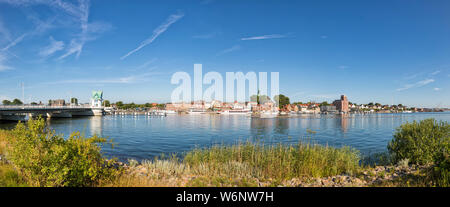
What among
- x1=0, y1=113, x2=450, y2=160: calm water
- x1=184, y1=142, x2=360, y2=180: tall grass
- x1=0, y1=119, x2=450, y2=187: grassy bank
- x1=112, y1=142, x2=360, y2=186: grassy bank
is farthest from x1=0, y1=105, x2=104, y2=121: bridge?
x1=184, y1=142, x2=360, y2=180: tall grass

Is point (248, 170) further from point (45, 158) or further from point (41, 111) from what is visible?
point (41, 111)

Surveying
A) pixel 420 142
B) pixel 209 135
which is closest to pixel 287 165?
pixel 420 142

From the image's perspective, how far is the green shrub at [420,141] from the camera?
13.5m

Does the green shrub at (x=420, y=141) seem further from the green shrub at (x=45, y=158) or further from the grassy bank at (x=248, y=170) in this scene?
the green shrub at (x=45, y=158)

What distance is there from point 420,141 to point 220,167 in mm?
12910

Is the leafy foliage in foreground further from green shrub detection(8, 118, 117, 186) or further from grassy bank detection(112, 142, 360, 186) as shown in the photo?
green shrub detection(8, 118, 117, 186)

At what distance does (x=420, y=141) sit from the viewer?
14148mm

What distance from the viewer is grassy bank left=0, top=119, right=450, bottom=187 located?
285 inches

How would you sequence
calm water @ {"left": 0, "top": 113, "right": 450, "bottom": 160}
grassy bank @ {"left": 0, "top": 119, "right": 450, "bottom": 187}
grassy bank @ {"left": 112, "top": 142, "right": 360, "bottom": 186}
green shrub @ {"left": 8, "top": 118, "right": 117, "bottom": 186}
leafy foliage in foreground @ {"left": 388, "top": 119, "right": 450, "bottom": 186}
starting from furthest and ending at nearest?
calm water @ {"left": 0, "top": 113, "right": 450, "bottom": 160}, leafy foliage in foreground @ {"left": 388, "top": 119, "right": 450, "bottom": 186}, grassy bank @ {"left": 112, "top": 142, "right": 360, "bottom": 186}, grassy bank @ {"left": 0, "top": 119, "right": 450, "bottom": 187}, green shrub @ {"left": 8, "top": 118, "right": 117, "bottom": 186}

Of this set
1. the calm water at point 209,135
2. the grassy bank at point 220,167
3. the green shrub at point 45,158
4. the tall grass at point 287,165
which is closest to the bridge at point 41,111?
the calm water at point 209,135

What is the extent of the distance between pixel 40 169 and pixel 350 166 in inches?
A: 609

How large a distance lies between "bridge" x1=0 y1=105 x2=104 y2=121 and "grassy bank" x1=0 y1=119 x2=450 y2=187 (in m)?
28.5

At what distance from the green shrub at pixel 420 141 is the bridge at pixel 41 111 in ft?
133
